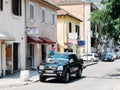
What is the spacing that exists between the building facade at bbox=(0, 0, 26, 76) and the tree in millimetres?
5629

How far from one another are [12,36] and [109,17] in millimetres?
7217

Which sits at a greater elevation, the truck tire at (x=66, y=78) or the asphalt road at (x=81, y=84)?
the truck tire at (x=66, y=78)

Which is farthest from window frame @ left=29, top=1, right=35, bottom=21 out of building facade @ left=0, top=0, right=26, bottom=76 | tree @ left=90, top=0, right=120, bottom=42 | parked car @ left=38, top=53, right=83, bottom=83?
parked car @ left=38, top=53, right=83, bottom=83

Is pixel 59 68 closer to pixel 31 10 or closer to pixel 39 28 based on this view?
pixel 31 10

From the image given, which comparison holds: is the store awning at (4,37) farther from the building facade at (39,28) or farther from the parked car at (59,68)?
the building facade at (39,28)

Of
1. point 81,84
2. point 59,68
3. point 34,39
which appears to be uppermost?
point 34,39

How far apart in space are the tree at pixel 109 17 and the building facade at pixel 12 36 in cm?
563

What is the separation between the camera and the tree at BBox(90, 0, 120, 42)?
29.4 meters

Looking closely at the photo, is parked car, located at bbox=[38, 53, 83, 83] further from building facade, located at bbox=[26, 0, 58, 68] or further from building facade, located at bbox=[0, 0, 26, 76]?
building facade, located at bbox=[26, 0, 58, 68]

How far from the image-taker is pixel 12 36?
28.8 metres

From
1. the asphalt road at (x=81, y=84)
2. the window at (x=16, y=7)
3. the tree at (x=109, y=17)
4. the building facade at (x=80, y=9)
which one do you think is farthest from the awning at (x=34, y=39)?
the building facade at (x=80, y=9)

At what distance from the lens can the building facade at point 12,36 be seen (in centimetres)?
2736

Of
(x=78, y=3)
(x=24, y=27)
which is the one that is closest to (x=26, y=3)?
(x=24, y=27)

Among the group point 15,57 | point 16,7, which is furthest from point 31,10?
point 15,57
